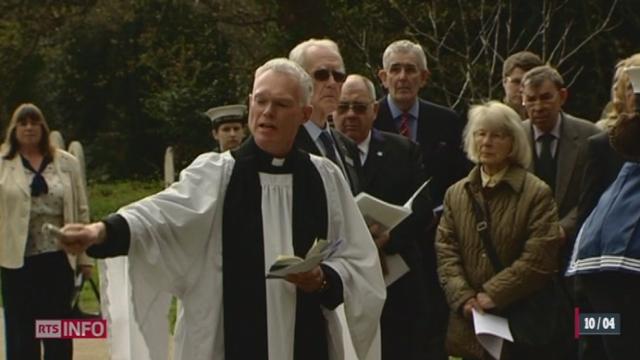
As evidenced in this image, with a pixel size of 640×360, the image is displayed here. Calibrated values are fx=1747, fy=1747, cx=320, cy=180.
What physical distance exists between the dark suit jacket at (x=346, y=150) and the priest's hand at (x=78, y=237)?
2213 mm

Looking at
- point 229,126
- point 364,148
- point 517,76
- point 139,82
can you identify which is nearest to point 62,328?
point 229,126

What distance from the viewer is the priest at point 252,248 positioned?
7.18 meters

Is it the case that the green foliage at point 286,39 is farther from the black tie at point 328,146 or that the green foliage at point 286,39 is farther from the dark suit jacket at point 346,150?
the black tie at point 328,146

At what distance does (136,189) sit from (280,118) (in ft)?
98.4

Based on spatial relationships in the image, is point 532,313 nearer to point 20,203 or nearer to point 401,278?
point 401,278

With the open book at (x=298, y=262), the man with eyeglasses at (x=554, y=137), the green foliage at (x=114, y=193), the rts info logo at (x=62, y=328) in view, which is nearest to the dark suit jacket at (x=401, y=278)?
the man with eyeglasses at (x=554, y=137)

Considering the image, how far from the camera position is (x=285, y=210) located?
24.3 feet

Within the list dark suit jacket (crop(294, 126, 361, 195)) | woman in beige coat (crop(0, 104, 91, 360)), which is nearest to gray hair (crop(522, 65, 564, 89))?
dark suit jacket (crop(294, 126, 361, 195))

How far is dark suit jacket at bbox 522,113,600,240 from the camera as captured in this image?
1047cm

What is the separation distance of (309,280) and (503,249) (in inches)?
113

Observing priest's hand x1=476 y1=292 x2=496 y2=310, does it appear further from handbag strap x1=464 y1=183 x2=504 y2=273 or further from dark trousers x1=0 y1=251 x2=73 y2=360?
dark trousers x1=0 y1=251 x2=73 y2=360

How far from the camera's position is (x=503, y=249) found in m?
9.84

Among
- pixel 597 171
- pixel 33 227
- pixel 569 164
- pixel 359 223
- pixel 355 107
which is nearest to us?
pixel 359 223

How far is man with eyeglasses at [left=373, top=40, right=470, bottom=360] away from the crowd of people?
0.01 meters
